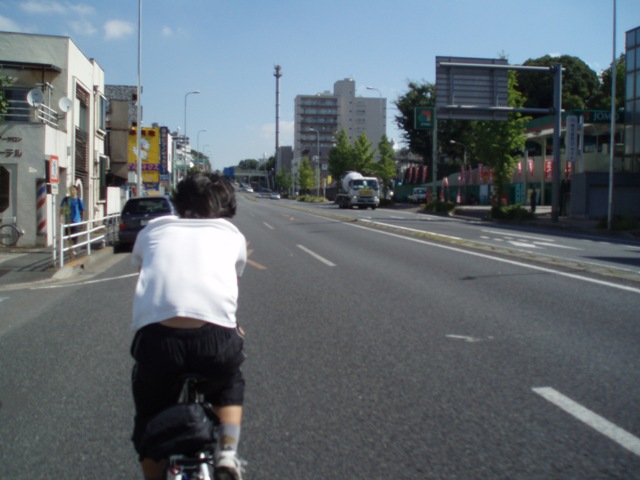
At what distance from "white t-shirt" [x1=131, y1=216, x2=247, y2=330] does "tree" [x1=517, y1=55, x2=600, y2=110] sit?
72418 mm

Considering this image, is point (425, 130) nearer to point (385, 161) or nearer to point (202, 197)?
point (385, 161)

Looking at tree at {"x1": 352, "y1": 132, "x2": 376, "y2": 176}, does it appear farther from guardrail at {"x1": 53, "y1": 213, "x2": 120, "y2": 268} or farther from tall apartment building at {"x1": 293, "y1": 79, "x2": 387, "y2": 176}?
tall apartment building at {"x1": 293, "y1": 79, "x2": 387, "y2": 176}

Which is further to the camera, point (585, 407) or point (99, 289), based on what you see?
point (99, 289)

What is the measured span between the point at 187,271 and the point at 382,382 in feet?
9.40

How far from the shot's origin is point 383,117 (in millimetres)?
145375

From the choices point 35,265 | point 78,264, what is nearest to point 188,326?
point 78,264

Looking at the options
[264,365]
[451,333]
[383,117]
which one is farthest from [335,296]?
[383,117]

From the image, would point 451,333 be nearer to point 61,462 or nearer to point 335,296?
point 335,296

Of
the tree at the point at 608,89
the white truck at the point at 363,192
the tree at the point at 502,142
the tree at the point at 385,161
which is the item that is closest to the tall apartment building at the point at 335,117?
the tree at the point at 385,161

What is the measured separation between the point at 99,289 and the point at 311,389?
7221 mm

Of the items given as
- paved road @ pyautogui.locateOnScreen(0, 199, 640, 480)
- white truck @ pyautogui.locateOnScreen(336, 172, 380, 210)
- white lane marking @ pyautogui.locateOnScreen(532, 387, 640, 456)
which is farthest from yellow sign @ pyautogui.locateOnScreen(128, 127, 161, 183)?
white lane marking @ pyautogui.locateOnScreen(532, 387, 640, 456)

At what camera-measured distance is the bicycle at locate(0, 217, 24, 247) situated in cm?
1828

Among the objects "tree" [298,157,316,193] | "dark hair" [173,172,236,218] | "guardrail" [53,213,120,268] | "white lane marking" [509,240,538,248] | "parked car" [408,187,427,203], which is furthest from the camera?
"tree" [298,157,316,193]

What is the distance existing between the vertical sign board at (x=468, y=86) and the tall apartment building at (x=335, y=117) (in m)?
115
